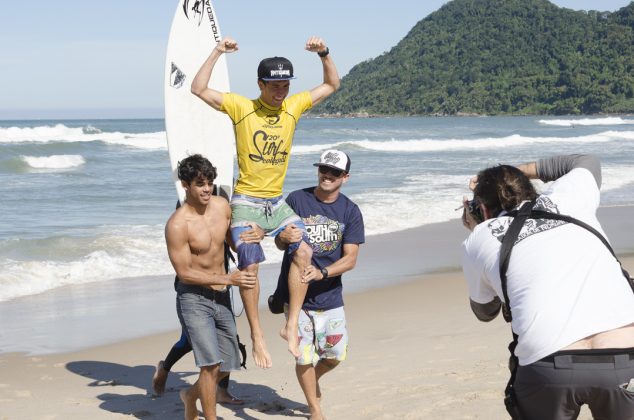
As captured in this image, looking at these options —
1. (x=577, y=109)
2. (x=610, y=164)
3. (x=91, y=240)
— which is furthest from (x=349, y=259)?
(x=577, y=109)

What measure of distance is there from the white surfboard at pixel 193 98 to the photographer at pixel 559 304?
3.91 m

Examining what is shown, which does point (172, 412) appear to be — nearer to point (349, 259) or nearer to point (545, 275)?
point (349, 259)

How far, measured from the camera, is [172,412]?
5625mm

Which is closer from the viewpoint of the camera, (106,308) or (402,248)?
(106,308)

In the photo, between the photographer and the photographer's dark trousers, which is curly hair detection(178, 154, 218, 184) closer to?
the photographer

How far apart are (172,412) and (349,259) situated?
1.67 meters

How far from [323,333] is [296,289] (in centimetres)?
35

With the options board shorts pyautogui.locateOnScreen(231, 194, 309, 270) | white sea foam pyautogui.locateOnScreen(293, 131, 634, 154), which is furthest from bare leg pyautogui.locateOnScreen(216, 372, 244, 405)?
white sea foam pyautogui.locateOnScreen(293, 131, 634, 154)

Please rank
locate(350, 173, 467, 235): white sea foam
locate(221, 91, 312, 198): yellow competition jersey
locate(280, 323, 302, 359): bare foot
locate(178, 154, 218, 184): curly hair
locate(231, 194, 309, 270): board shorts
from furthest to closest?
locate(350, 173, 467, 235): white sea foam
locate(221, 91, 312, 198): yellow competition jersey
locate(231, 194, 309, 270): board shorts
locate(280, 323, 302, 359): bare foot
locate(178, 154, 218, 184): curly hair

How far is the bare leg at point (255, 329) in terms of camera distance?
4.97 meters

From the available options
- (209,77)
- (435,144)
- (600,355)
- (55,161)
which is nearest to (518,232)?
(600,355)

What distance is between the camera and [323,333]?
5.09m

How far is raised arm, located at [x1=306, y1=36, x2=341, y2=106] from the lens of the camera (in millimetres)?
5519

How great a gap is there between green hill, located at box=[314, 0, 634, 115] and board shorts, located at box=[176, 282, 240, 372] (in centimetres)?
11343
